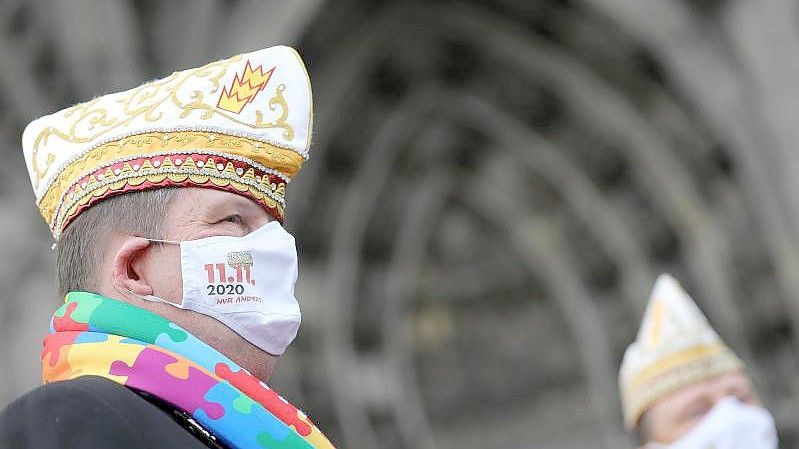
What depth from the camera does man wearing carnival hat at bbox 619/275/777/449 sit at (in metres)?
2.80

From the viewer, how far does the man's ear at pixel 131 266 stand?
4.88ft

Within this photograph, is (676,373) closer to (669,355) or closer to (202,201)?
(669,355)

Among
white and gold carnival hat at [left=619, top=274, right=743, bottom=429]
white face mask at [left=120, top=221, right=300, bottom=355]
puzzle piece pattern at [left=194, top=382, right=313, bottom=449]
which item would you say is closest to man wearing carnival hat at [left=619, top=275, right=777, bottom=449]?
white and gold carnival hat at [left=619, top=274, right=743, bottom=429]

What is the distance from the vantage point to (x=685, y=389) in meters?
2.96

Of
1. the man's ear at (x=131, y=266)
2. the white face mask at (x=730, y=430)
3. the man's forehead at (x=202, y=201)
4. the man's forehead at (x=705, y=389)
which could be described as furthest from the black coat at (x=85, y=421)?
the man's forehead at (x=705, y=389)

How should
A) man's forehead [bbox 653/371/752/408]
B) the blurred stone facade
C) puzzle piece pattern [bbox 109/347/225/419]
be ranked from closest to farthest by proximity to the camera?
puzzle piece pattern [bbox 109/347/225/419] → man's forehead [bbox 653/371/752/408] → the blurred stone facade

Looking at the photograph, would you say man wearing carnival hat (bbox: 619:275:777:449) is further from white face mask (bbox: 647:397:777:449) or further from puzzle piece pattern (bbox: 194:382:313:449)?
puzzle piece pattern (bbox: 194:382:313:449)

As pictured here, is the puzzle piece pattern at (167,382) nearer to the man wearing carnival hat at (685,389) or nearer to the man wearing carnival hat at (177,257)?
the man wearing carnival hat at (177,257)

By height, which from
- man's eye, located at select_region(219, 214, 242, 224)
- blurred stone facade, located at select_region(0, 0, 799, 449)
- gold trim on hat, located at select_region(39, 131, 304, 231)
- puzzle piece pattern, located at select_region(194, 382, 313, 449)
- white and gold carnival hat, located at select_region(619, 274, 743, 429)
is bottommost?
puzzle piece pattern, located at select_region(194, 382, 313, 449)

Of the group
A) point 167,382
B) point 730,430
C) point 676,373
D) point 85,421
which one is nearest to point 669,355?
point 676,373

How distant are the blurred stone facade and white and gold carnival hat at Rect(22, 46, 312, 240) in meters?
3.56

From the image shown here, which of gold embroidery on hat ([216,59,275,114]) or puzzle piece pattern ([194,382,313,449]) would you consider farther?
gold embroidery on hat ([216,59,275,114])

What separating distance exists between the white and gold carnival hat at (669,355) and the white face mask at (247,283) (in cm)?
161

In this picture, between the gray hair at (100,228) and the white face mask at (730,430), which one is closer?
the gray hair at (100,228)
